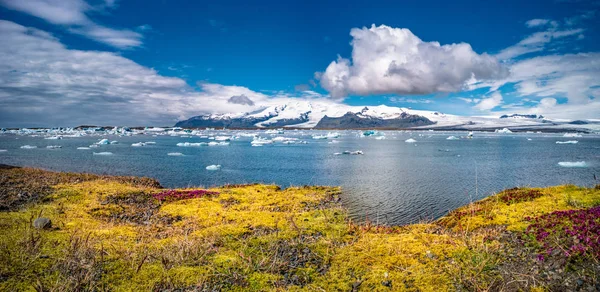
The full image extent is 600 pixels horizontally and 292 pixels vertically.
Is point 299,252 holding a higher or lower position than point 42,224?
lower

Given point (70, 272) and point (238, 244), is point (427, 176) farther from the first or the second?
point (70, 272)

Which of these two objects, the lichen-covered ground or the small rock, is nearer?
the lichen-covered ground

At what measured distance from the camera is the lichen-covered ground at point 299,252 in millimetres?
6641

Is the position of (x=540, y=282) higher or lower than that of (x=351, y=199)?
higher

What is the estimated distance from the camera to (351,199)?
72.1 ft

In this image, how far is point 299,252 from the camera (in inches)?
346

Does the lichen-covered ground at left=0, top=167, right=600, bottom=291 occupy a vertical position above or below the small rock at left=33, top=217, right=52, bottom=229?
below

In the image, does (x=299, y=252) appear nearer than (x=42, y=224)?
Yes

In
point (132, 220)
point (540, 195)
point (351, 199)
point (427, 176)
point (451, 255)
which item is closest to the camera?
point (451, 255)

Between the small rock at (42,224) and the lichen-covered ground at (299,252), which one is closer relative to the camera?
the lichen-covered ground at (299,252)

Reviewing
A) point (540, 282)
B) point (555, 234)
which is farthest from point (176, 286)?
point (555, 234)

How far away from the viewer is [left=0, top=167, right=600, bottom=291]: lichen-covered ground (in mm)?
6641

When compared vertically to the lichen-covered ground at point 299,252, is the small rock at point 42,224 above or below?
above

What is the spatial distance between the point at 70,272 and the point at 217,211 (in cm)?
702
